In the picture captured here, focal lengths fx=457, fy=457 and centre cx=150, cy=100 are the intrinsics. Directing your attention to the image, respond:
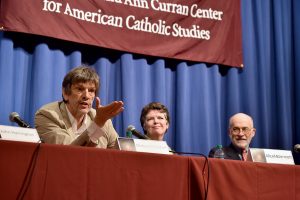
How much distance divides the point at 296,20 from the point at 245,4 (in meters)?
0.52

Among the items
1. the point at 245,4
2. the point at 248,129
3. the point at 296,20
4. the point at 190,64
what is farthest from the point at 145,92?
the point at 296,20

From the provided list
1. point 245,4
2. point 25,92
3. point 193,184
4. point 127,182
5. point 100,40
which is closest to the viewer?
point 127,182

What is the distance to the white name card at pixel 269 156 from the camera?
205 centimetres

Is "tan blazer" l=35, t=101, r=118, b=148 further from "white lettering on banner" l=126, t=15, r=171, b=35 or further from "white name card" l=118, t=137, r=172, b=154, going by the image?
"white lettering on banner" l=126, t=15, r=171, b=35

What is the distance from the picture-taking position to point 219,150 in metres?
2.81

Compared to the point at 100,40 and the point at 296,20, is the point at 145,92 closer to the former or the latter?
the point at 100,40

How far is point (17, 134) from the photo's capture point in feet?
5.52


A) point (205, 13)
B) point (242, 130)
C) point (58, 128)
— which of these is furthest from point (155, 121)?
point (205, 13)

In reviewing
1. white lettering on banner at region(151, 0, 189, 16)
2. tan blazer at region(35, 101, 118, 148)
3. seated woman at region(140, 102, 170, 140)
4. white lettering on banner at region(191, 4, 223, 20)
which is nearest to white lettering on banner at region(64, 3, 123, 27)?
white lettering on banner at region(151, 0, 189, 16)

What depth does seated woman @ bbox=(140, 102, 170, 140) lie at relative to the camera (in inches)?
107

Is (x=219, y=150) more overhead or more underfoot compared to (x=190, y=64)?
more underfoot

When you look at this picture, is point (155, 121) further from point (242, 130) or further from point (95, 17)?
point (95, 17)

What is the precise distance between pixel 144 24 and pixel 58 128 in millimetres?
1606

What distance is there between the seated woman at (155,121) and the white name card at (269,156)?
29.1 inches
